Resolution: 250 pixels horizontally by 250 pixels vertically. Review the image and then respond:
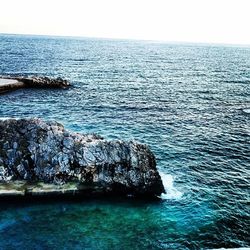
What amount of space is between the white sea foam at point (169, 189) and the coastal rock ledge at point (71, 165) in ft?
3.27

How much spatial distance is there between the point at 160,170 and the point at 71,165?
12.2m

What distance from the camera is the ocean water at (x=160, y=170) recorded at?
101ft

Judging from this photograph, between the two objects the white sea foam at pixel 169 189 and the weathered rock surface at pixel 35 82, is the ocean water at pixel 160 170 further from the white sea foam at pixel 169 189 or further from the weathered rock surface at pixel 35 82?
the weathered rock surface at pixel 35 82

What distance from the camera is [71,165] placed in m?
38.4

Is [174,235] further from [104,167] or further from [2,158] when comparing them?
[2,158]

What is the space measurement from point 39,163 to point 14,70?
299ft

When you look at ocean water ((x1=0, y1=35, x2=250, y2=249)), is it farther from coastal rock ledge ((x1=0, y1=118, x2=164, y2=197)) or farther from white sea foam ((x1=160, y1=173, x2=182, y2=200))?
coastal rock ledge ((x1=0, y1=118, x2=164, y2=197))

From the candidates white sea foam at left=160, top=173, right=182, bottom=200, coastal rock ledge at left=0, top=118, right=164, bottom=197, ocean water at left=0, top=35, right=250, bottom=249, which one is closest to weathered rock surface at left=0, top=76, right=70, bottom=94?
ocean water at left=0, top=35, right=250, bottom=249

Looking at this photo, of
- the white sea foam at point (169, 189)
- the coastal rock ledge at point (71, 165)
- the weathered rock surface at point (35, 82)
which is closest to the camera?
the coastal rock ledge at point (71, 165)

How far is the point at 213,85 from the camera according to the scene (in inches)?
4186

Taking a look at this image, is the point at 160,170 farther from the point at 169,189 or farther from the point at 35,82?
the point at 35,82

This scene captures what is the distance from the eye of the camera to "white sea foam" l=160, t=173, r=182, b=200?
37.8m

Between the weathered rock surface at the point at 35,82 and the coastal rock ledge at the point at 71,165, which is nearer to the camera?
the coastal rock ledge at the point at 71,165

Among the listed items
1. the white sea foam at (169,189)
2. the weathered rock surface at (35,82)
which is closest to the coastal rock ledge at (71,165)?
the white sea foam at (169,189)
